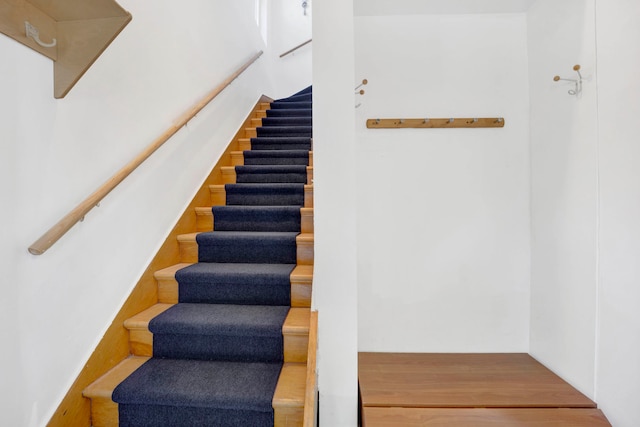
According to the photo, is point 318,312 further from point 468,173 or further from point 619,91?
point 619,91

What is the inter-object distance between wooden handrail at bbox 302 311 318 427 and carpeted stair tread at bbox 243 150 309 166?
1682mm

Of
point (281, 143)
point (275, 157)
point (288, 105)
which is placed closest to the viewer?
point (275, 157)

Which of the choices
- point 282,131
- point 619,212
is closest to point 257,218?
point 282,131

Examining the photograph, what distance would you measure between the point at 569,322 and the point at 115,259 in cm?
239

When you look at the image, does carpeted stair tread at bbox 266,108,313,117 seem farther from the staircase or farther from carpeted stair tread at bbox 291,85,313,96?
the staircase

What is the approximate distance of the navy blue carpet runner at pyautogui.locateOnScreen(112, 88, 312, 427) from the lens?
1.18 metres

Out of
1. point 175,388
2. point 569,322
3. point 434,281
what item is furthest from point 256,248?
point 569,322

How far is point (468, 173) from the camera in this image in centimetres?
205

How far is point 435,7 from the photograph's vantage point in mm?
1982

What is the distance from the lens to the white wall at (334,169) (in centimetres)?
137

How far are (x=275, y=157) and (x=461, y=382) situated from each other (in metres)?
2.23

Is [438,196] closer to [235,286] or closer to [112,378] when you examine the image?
[235,286]

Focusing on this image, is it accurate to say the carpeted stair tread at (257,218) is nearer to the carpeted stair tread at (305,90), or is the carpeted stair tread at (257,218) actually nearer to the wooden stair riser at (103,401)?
the wooden stair riser at (103,401)

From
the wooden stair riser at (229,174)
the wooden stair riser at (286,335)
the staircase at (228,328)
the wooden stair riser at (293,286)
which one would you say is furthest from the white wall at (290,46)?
the wooden stair riser at (286,335)
